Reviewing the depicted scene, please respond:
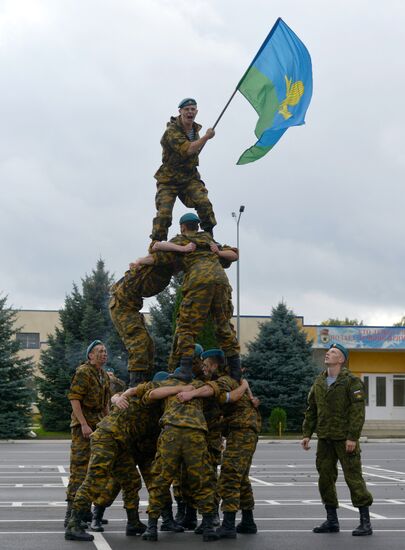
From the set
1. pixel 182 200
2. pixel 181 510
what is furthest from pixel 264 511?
pixel 182 200

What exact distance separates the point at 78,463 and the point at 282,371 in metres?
33.9

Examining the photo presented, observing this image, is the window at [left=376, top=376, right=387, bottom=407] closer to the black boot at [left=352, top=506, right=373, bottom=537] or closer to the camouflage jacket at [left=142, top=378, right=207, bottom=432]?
the black boot at [left=352, top=506, right=373, bottom=537]

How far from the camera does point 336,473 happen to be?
39.6 ft

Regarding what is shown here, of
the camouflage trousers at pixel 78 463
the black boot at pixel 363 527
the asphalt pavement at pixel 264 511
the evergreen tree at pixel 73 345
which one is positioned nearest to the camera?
the asphalt pavement at pixel 264 511

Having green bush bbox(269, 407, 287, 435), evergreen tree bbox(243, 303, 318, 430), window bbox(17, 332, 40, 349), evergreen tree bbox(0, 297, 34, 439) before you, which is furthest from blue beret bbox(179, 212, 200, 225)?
window bbox(17, 332, 40, 349)

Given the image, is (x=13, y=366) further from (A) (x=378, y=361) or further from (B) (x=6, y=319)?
(A) (x=378, y=361)

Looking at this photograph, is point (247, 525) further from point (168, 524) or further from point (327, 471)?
point (327, 471)

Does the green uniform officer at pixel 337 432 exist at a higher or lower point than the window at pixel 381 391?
lower

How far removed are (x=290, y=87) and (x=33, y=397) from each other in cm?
3167

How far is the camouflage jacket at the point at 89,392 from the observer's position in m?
12.6

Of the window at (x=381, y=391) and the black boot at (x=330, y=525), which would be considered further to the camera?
the window at (x=381, y=391)

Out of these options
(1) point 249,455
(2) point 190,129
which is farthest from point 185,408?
(2) point 190,129

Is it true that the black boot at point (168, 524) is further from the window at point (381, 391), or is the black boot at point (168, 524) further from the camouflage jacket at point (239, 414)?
the window at point (381, 391)

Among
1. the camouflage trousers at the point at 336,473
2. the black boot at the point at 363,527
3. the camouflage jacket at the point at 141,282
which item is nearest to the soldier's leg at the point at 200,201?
the camouflage jacket at the point at 141,282
